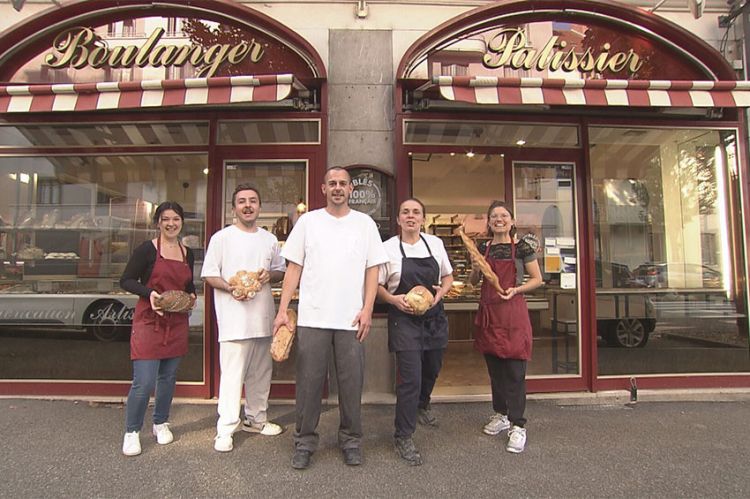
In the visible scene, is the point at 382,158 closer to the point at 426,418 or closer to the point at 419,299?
the point at 419,299

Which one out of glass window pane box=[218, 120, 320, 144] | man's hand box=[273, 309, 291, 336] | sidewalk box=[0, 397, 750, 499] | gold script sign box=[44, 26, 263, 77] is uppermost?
gold script sign box=[44, 26, 263, 77]

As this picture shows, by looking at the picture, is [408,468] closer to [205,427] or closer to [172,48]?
[205,427]

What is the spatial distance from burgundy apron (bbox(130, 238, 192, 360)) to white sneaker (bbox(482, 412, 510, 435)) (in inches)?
97.7

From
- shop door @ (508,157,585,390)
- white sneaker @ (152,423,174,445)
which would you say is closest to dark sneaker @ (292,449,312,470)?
white sneaker @ (152,423,174,445)

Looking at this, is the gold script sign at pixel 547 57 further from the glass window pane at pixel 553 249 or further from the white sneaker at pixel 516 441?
the white sneaker at pixel 516 441

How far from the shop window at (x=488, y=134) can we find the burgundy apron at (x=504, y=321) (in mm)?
1735

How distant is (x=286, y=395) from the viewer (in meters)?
4.25

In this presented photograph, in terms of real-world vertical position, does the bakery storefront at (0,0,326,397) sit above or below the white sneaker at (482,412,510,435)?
above

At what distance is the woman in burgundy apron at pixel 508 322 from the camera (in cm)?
314

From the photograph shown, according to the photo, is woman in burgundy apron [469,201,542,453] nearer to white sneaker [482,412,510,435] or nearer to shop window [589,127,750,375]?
white sneaker [482,412,510,435]

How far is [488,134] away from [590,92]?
3.54 feet

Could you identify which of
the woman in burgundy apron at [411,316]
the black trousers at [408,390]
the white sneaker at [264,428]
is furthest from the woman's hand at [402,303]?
the white sneaker at [264,428]

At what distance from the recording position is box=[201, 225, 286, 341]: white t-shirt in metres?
3.16

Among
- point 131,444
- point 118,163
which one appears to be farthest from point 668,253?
point 118,163
